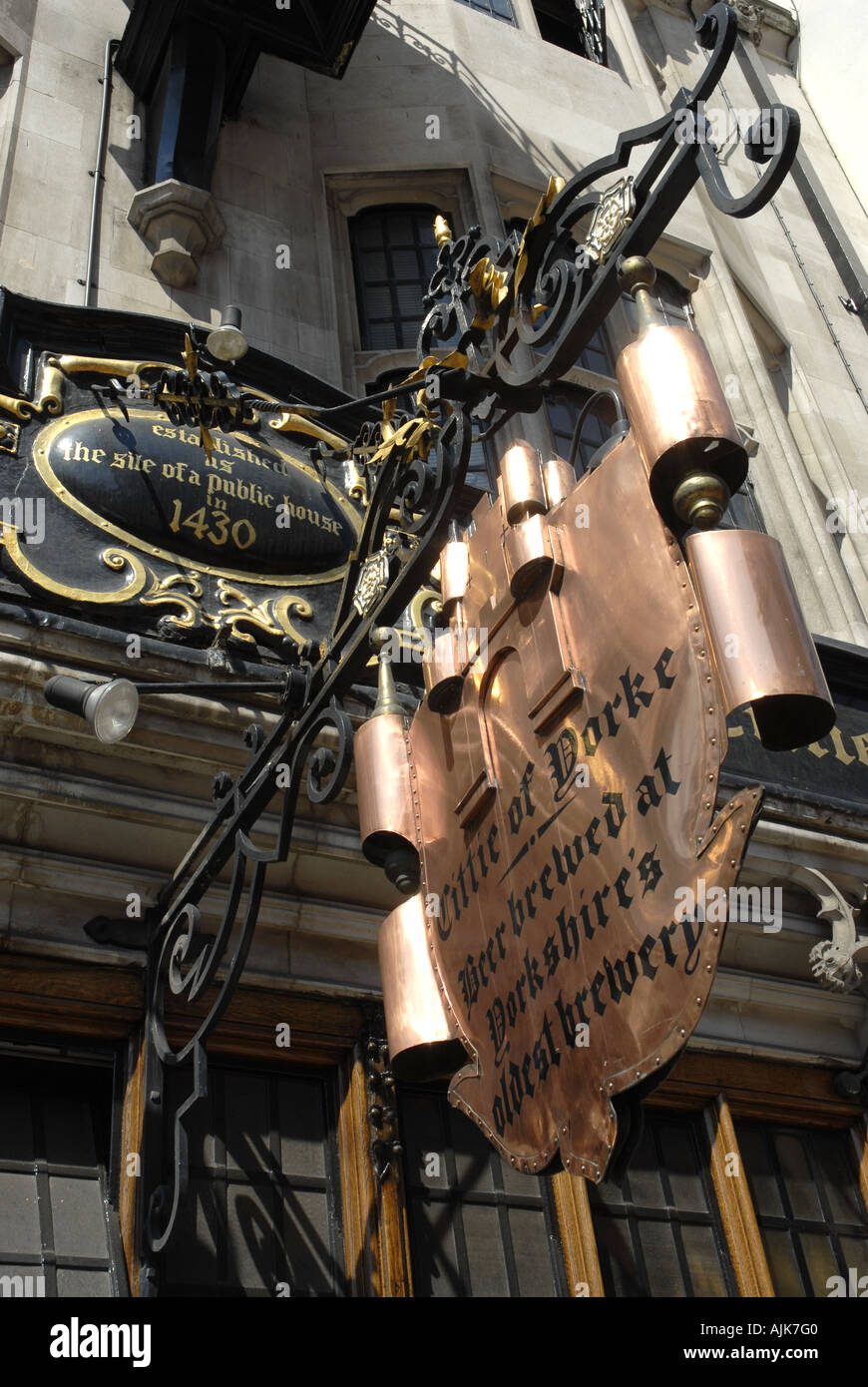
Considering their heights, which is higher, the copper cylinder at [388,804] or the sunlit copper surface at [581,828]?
the copper cylinder at [388,804]

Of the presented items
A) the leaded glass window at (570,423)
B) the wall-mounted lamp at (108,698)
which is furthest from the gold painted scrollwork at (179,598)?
the leaded glass window at (570,423)

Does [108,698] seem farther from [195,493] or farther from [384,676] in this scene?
[195,493]

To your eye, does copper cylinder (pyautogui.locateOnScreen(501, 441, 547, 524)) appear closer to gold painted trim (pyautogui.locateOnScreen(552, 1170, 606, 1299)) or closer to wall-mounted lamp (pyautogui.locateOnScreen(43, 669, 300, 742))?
wall-mounted lamp (pyautogui.locateOnScreen(43, 669, 300, 742))

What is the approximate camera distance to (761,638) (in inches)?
122

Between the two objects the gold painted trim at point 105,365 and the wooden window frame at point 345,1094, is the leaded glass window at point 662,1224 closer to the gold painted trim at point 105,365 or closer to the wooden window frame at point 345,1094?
the wooden window frame at point 345,1094

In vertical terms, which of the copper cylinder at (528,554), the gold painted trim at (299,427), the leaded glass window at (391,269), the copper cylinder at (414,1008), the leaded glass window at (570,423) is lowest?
the copper cylinder at (414,1008)

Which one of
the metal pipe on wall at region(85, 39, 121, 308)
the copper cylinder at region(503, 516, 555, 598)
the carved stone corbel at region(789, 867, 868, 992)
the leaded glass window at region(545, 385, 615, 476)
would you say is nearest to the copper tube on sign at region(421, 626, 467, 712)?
the copper cylinder at region(503, 516, 555, 598)

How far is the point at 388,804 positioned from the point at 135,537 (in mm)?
3317

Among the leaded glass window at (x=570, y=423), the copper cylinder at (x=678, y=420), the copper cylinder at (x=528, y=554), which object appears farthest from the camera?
the leaded glass window at (x=570, y=423)

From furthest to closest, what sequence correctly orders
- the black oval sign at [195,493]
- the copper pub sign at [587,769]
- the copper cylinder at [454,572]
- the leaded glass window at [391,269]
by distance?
1. the leaded glass window at [391,269]
2. the black oval sign at [195,493]
3. the copper cylinder at [454,572]
4. the copper pub sign at [587,769]

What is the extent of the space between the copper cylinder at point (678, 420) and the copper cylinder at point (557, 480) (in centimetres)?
72

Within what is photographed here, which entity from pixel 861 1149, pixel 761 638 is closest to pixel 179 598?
pixel 761 638

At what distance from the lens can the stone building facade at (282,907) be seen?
231 inches
